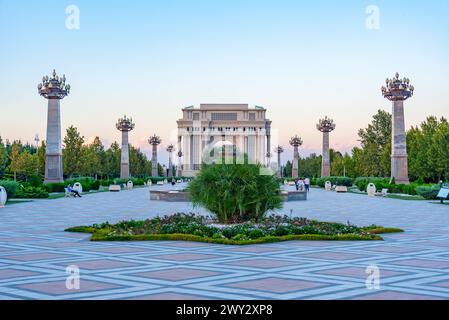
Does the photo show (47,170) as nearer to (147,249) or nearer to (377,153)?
(147,249)

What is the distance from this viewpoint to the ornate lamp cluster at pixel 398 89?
1626 inches

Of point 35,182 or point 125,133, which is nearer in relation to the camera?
point 35,182

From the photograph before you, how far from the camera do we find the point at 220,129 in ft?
440

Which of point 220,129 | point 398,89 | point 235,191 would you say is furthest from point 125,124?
point 220,129

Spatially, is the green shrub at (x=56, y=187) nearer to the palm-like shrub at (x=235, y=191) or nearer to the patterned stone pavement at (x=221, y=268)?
the patterned stone pavement at (x=221, y=268)

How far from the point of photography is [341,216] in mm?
20703

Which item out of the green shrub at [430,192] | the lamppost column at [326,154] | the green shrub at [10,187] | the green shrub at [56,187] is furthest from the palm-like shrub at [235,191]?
the lamppost column at [326,154]

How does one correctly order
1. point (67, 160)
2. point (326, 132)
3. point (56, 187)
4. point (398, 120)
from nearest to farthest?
1. point (56, 187)
2. point (398, 120)
3. point (67, 160)
4. point (326, 132)

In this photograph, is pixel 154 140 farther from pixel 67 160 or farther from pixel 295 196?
pixel 295 196

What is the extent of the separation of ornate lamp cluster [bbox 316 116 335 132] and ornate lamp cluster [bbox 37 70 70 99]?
99.7ft

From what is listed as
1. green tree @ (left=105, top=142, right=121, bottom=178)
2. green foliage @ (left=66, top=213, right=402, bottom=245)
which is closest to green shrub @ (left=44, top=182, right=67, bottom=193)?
green foliage @ (left=66, top=213, right=402, bottom=245)

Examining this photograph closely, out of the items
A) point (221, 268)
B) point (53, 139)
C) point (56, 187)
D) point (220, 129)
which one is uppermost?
point (220, 129)

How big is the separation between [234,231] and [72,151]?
46495 millimetres
